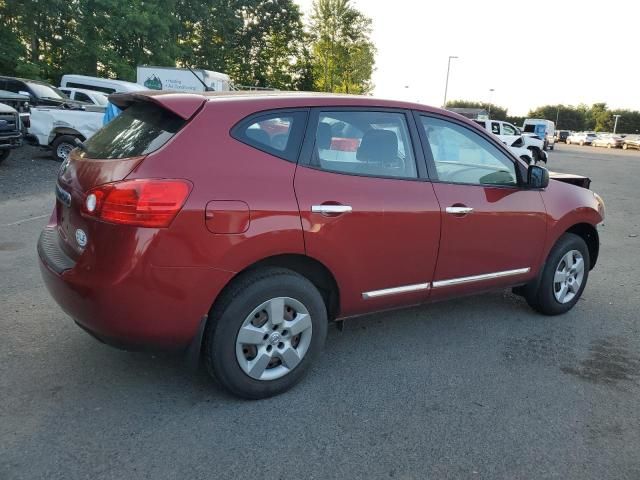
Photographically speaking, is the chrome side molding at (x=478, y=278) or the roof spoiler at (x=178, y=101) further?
the chrome side molding at (x=478, y=278)

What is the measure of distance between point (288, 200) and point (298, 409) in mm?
1175

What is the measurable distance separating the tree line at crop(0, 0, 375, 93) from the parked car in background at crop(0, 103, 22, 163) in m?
15.8

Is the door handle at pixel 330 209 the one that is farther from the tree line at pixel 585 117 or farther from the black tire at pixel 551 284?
the tree line at pixel 585 117

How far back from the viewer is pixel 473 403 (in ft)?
10.5

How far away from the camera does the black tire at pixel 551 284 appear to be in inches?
178

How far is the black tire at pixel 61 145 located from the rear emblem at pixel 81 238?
38.2 feet

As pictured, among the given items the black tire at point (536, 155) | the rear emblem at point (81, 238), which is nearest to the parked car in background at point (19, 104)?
the rear emblem at point (81, 238)

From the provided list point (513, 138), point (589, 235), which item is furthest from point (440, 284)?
point (513, 138)

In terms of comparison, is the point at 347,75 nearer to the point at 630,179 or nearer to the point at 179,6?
the point at 179,6

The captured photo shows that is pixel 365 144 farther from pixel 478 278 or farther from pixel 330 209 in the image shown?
pixel 478 278

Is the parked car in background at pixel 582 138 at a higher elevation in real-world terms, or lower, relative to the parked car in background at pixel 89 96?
higher

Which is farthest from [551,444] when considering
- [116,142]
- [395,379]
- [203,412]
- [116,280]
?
[116,142]

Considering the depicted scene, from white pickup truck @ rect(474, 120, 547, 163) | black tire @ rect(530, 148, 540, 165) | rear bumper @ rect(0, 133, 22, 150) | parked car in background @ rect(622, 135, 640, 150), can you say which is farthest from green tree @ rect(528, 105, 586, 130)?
rear bumper @ rect(0, 133, 22, 150)

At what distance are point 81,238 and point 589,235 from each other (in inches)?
166
